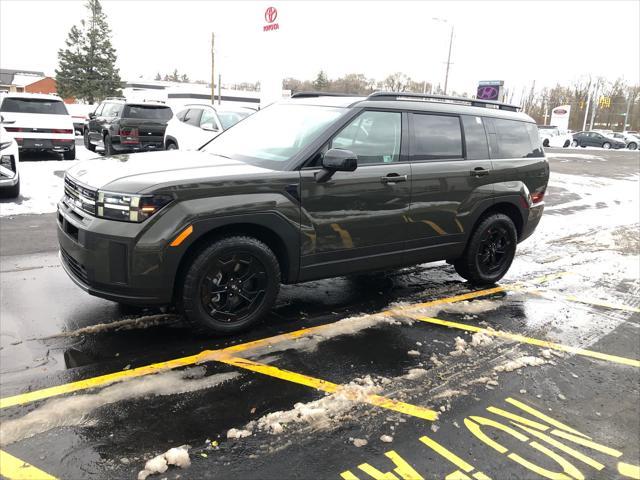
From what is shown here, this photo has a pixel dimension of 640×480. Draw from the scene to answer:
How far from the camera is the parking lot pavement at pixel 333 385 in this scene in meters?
2.72

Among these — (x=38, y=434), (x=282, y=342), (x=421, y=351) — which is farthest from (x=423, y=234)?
(x=38, y=434)

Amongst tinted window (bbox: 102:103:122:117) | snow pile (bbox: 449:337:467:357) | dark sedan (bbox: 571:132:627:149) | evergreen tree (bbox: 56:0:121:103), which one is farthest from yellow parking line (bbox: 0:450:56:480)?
evergreen tree (bbox: 56:0:121:103)

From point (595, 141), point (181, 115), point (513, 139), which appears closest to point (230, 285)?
point (513, 139)

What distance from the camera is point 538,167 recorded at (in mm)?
6121

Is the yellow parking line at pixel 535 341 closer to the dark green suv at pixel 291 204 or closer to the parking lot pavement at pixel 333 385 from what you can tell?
the parking lot pavement at pixel 333 385

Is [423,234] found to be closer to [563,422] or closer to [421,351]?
[421,351]

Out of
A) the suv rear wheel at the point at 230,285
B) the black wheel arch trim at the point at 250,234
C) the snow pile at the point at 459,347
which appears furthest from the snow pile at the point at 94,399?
the snow pile at the point at 459,347

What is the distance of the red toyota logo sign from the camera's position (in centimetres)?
1667

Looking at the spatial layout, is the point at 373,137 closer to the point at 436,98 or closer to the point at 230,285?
the point at 436,98

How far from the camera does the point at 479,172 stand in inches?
210

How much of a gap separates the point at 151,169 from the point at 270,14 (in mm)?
14554

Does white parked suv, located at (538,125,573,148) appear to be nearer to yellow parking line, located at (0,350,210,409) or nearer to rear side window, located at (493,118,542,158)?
rear side window, located at (493,118,542,158)

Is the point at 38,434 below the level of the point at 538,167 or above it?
below

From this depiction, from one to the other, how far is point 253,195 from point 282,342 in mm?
1177
